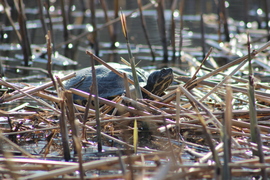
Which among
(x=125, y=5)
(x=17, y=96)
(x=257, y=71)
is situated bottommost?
(x=257, y=71)

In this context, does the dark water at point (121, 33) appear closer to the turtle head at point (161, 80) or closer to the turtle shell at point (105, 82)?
the turtle shell at point (105, 82)

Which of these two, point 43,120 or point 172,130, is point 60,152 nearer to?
point 43,120

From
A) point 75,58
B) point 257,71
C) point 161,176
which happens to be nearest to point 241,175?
point 161,176

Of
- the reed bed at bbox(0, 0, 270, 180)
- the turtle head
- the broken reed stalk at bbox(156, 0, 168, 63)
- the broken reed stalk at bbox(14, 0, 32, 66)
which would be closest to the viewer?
the reed bed at bbox(0, 0, 270, 180)

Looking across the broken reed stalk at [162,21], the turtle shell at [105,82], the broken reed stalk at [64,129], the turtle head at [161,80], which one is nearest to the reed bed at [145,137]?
the broken reed stalk at [64,129]

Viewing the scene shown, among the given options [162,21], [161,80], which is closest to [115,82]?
[161,80]

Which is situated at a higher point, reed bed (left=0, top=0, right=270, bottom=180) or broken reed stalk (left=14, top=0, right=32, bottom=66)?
broken reed stalk (left=14, top=0, right=32, bottom=66)

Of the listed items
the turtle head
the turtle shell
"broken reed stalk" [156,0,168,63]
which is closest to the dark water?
"broken reed stalk" [156,0,168,63]

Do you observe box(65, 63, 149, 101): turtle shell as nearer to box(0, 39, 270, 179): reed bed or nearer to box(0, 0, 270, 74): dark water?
box(0, 39, 270, 179): reed bed

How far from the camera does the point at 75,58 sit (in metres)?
5.01

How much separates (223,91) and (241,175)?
1.15 m

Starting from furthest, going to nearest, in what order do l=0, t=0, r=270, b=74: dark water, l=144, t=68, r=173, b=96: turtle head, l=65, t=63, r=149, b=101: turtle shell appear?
l=0, t=0, r=270, b=74: dark water < l=65, t=63, r=149, b=101: turtle shell < l=144, t=68, r=173, b=96: turtle head

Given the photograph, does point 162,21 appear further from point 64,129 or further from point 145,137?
point 64,129

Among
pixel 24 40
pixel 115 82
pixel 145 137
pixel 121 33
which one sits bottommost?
pixel 145 137
